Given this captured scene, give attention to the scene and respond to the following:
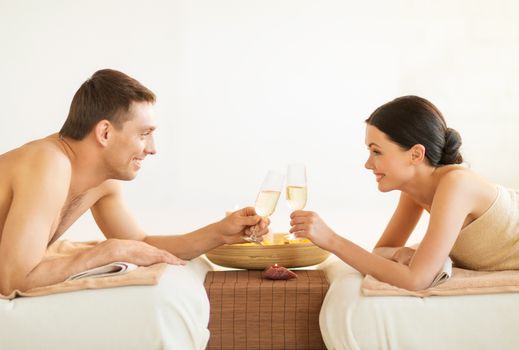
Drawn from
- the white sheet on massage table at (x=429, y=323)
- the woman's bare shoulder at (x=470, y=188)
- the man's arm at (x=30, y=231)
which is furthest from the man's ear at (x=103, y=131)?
the woman's bare shoulder at (x=470, y=188)

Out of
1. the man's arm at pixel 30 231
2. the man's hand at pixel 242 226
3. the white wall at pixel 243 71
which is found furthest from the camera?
the white wall at pixel 243 71

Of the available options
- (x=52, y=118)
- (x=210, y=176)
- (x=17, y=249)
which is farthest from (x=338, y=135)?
(x=17, y=249)

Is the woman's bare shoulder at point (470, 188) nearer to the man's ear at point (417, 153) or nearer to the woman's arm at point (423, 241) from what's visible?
the woman's arm at point (423, 241)

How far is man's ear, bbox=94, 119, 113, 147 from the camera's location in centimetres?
273

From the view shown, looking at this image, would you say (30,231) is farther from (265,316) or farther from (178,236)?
(265,316)

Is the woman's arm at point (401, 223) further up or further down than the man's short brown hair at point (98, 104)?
further down

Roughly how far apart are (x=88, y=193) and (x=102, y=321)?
78 centimetres

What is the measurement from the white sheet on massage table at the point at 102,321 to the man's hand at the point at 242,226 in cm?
50

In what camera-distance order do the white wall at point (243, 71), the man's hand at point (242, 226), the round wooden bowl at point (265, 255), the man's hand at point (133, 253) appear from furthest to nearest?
the white wall at point (243, 71), the round wooden bowl at point (265, 255), the man's hand at point (242, 226), the man's hand at point (133, 253)

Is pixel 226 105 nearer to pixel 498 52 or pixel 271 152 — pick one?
pixel 271 152

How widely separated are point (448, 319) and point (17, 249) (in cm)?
132

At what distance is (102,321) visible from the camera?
2258 millimetres

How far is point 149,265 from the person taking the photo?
8.50 ft

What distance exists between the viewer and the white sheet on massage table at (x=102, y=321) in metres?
2.25
